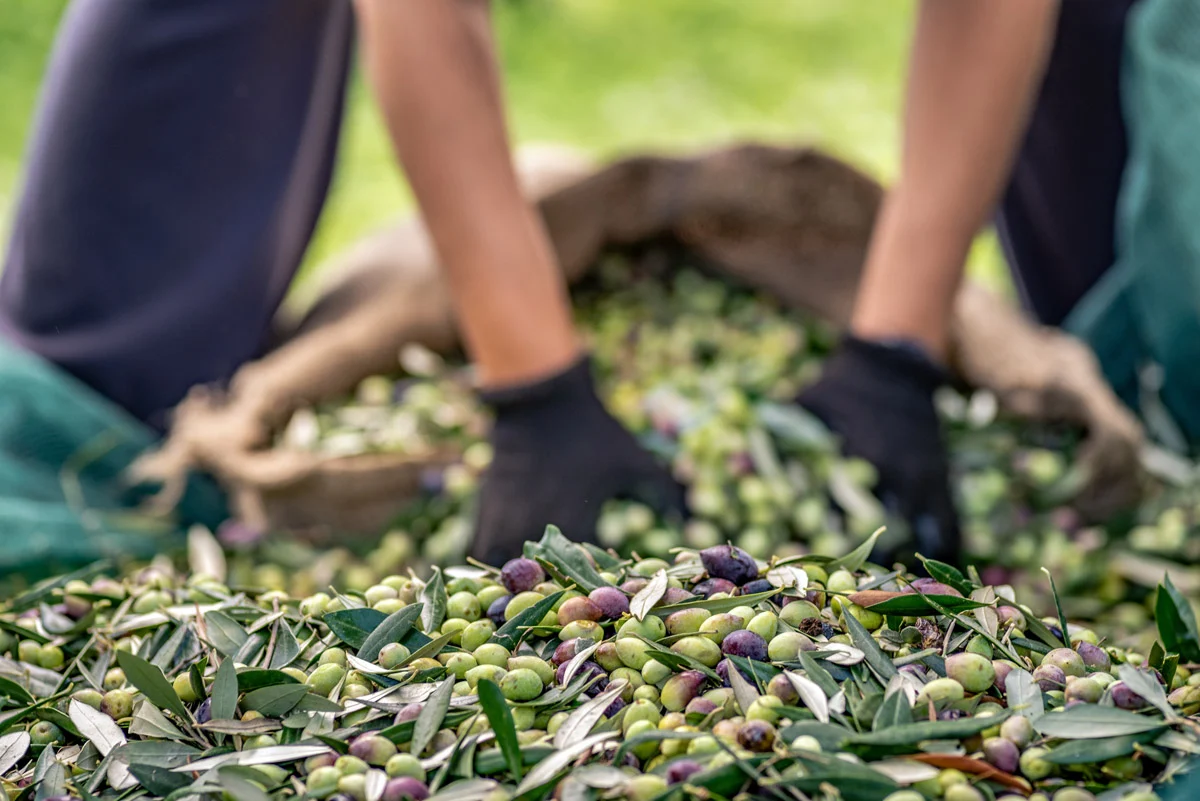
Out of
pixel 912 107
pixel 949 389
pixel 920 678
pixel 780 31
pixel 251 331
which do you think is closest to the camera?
pixel 920 678

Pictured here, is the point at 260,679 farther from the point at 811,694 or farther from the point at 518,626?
the point at 811,694

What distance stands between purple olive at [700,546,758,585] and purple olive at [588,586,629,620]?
7 cm

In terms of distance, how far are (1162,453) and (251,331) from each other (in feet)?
4.99

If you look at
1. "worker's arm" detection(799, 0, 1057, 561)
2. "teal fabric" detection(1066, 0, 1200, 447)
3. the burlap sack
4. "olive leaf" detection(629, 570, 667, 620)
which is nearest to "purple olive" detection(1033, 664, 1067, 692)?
"olive leaf" detection(629, 570, 667, 620)

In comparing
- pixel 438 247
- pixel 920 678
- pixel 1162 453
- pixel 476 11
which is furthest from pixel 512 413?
pixel 1162 453

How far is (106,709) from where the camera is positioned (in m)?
0.78

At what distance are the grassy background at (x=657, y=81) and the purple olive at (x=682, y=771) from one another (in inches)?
116

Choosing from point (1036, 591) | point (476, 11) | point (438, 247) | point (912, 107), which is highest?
point (476, 11)

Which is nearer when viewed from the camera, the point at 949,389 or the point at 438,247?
the point at 438,247

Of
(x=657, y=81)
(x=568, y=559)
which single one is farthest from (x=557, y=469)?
(x=657, y=81)

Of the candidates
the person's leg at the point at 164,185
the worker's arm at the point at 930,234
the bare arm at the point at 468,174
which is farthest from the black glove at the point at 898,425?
the person's leg at the point at 164,185

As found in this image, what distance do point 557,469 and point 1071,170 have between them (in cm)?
131

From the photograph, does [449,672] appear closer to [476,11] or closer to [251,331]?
[476,11]

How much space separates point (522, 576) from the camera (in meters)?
0.81
